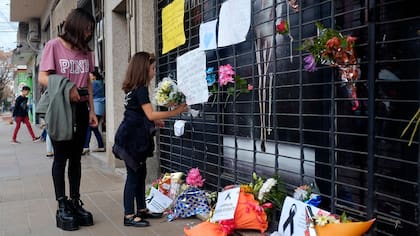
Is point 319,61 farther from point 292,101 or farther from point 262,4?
point 262,4

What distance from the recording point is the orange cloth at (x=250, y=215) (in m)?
3.27

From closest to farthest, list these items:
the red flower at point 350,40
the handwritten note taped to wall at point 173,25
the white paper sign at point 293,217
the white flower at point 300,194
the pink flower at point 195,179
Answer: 1. the red flower at point 350,40
2. the white paper sign at point 293,217
3. the white flower at point 300,194
4. the pink flower at point 195,179
5. the handwritten note taped to wall at point 173,25

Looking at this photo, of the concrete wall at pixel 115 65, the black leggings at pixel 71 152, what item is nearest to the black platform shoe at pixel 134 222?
the black leggings at pixel 71 152

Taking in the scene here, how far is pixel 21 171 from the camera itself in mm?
7617

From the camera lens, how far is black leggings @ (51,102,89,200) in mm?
3900

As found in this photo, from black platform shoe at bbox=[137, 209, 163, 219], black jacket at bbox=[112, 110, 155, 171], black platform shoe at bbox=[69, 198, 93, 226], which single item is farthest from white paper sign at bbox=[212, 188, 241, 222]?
black platform shoe at bbox=[69, 198, 93, 226]

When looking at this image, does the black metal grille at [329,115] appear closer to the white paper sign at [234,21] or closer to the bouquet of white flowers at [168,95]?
the white paper sign at [234,21]

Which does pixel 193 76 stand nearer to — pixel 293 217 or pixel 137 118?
pixel 137 118

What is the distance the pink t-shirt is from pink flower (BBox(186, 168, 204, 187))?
1.40 metres

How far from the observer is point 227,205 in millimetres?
3383

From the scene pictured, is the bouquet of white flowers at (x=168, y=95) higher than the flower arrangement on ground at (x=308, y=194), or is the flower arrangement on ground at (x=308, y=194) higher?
the bouquet of white flowers at (x=168, y=95)

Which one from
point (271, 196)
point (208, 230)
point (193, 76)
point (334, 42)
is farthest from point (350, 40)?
point (193, 76)

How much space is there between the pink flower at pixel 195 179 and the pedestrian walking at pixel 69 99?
1032mm

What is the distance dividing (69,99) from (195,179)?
4.95ft
